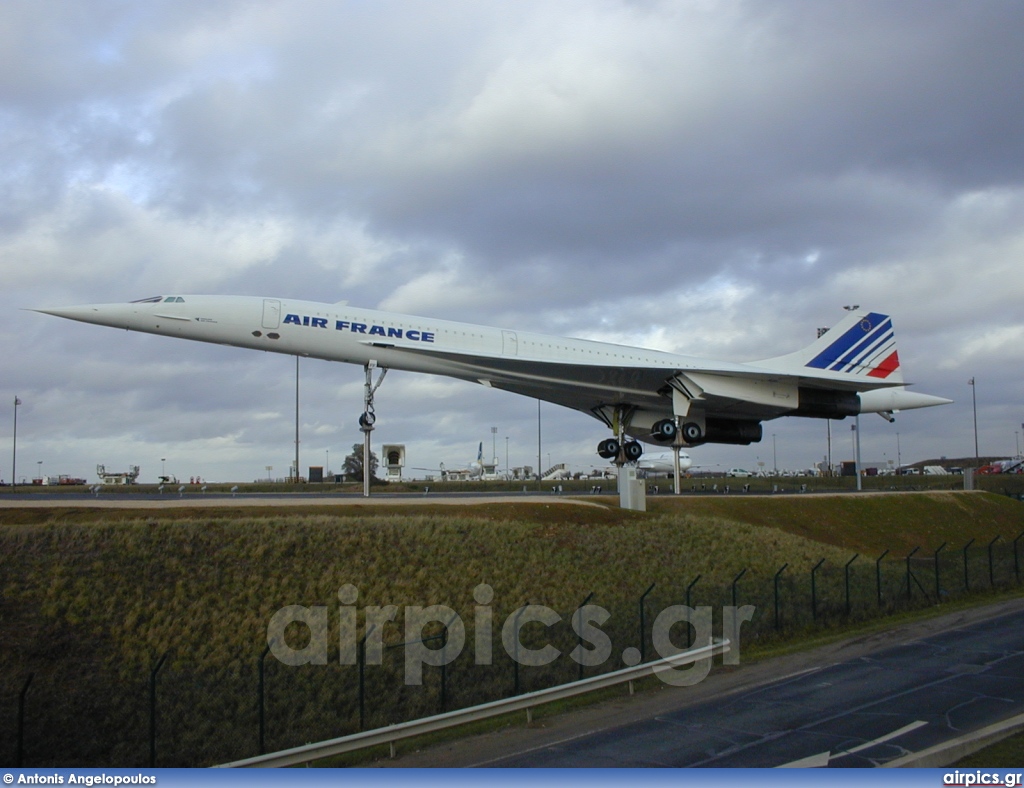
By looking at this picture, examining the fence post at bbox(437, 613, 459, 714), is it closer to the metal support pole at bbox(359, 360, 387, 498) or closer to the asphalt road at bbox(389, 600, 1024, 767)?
the asphalt road at bbox(389, 600, 1024, 767)

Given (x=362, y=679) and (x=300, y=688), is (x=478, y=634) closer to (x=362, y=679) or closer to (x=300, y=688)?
(x=300, y=688)

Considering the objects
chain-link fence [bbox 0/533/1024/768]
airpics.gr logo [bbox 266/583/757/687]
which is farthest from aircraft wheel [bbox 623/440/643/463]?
airpics.gr logo [bbox 266/583/757/687]

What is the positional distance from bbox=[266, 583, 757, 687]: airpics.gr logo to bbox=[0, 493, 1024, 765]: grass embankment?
198 millimetres

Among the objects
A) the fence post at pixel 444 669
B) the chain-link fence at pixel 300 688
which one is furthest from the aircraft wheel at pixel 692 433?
the fence post at pixel 444 669

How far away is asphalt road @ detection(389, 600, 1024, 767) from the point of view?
10.2 meters

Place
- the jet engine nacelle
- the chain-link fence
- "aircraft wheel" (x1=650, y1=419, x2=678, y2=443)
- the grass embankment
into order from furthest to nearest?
the jet engine nacelle, "aircraft wheel" (x1=650, y1=419, x2=678, y2=443), the grass embankment, the chain-link fence

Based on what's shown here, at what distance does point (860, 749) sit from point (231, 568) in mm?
11890

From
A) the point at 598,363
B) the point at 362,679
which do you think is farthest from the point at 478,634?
the point at 598,363

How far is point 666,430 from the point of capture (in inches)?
1193

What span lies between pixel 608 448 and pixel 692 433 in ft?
10.5

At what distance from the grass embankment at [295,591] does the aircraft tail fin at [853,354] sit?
758cm

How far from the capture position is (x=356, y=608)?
16172 mm

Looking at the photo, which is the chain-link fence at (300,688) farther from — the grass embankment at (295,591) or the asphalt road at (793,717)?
the asphalt road at (793,717)

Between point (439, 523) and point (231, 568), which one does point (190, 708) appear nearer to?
point (231, 568)
